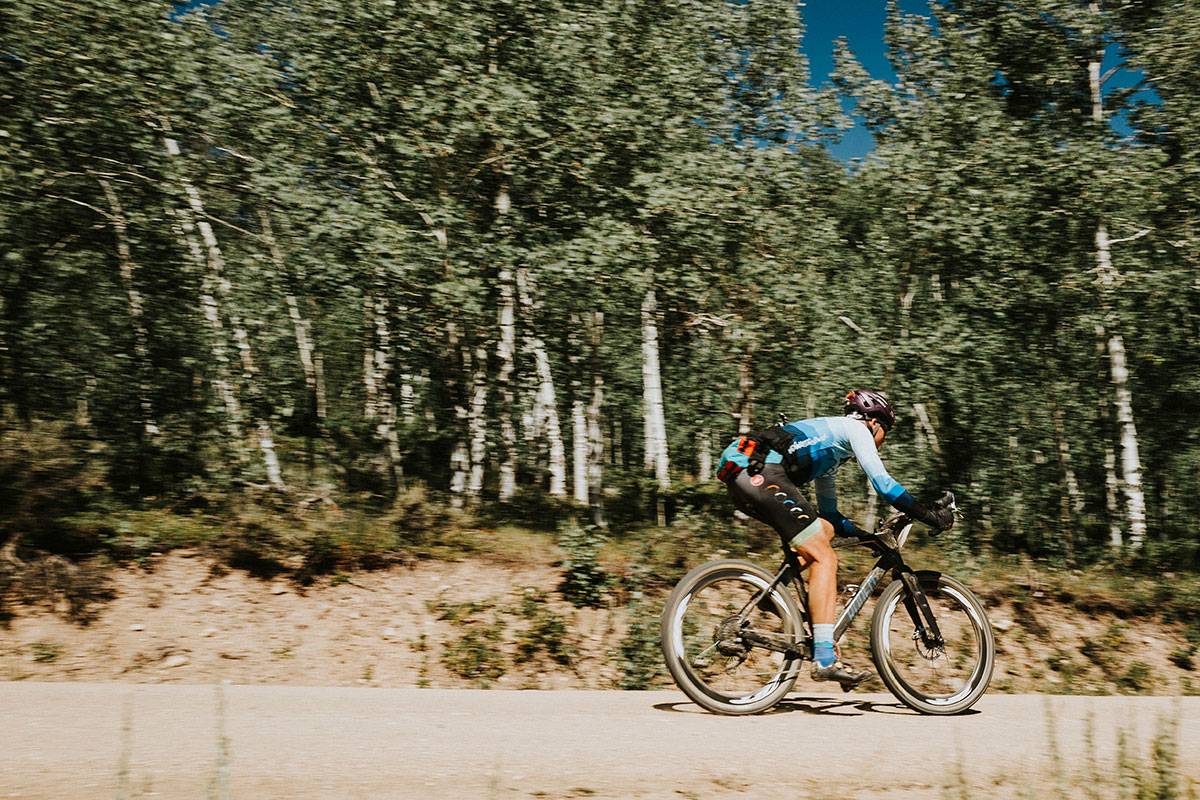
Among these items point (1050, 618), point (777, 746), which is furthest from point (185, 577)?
point (1050, 618)

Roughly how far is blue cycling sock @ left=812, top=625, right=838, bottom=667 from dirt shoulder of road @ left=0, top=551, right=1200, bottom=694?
417 cm

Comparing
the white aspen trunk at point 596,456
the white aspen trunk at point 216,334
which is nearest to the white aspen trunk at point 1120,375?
the white aspen trunk at point 596,456

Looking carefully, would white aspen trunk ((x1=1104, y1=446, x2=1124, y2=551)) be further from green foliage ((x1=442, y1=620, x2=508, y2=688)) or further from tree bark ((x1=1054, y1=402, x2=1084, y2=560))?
green foliage ((x1=442, y1=620, x2=508, y2=688))

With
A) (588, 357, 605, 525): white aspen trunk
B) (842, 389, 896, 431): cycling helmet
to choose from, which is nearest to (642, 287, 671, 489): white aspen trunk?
(588, 357, 605, 525): white aspen trunk

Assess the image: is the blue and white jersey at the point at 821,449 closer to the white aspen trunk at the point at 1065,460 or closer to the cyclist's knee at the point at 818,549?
the cyclist's knee at the point at 818,549

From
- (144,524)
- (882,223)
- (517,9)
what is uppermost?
(517,9)

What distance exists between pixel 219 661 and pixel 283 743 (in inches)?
289

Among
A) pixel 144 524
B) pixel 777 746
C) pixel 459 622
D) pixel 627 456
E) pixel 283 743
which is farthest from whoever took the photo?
pixel 627 456

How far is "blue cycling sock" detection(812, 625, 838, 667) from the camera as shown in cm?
608

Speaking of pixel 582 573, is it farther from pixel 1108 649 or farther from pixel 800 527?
pixel 1108 649

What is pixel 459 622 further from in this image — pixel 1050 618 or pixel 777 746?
pixel 1050 618

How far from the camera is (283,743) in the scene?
180 inches

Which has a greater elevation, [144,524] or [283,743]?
[144,524]

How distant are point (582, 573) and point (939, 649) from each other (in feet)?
22.6
